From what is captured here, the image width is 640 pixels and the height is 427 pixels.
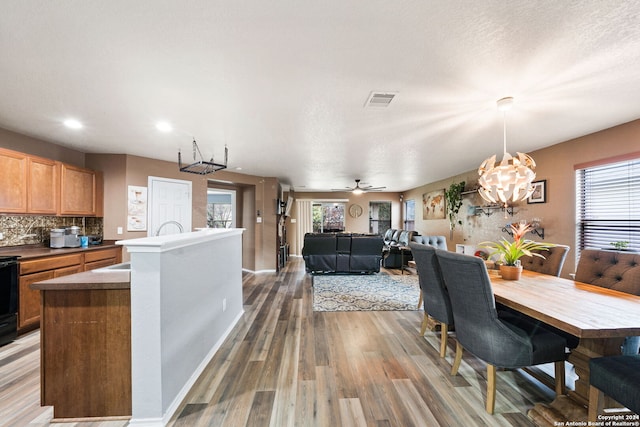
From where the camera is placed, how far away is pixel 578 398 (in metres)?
1.73

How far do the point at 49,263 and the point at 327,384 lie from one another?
11.6ft

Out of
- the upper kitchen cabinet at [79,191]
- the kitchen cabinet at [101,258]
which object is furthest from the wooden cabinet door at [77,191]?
the kitchen cabinet at [101,258]

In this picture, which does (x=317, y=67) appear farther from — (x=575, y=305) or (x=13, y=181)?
(x=13, y=181)

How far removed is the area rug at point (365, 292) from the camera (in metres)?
3.90

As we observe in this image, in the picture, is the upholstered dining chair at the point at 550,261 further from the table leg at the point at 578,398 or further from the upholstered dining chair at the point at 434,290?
the upholstered dining chair at the point at 434,290

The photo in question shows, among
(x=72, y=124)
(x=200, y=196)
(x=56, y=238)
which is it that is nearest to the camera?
(x=72, y=124)

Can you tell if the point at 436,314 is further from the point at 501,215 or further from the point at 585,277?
the point at 501,215

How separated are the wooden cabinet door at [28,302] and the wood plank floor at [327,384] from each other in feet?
0.65

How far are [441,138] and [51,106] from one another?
4283 millimetres

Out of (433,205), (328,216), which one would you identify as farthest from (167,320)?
(328,216)

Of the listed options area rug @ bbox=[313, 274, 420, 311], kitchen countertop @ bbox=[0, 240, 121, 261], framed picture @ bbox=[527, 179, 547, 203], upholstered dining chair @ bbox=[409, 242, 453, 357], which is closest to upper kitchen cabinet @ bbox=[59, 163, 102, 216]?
kitchen countertop @ bbox=[0, 240, 121, 261]

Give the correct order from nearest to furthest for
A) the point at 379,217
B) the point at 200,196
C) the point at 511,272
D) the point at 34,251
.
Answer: the point at 511,272 → the point at 34,251 → the point at 200,196 → the point at 379,217

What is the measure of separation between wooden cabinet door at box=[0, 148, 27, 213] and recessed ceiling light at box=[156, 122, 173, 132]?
1.72 m

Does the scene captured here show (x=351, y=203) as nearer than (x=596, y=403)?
No
